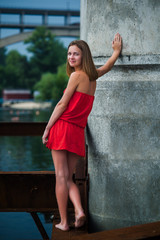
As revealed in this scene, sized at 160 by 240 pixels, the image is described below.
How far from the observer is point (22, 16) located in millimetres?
80938

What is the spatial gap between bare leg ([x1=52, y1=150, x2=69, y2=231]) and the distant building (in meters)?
74.8

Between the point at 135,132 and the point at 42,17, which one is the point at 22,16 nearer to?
the point at 42,17

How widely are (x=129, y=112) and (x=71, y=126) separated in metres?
0.54

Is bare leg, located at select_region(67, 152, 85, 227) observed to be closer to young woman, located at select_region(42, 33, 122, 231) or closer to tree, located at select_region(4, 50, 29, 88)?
young woman, located at select_region(42, 33, 122, 231)

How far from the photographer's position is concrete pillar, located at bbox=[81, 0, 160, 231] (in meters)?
2.98

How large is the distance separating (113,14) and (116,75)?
49 centimetres

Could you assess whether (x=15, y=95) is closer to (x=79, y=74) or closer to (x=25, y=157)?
(x=25, y=157)

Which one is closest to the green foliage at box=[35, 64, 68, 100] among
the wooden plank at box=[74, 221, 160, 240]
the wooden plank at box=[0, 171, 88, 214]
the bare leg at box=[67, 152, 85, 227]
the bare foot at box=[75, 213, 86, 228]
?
the wooden plank at box=[0, 171, 88, 214]

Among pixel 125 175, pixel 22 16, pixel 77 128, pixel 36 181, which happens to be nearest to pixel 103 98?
pixel 77 128

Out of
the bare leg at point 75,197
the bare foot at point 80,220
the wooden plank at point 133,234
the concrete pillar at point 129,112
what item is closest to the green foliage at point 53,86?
the concrete pillar at point 129,112

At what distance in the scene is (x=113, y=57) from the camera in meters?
2.94

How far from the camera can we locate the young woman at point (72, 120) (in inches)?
A: 108

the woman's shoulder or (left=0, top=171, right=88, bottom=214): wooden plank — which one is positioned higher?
the woman's shoulder

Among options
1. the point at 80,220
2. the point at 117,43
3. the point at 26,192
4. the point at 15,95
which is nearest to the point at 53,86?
the point at 15,95
